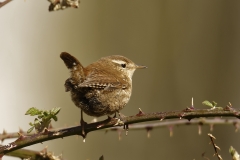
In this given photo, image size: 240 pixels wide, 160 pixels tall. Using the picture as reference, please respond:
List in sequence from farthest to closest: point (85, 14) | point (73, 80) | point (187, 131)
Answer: point (85, 14), point (187, 131), point (73, 80)

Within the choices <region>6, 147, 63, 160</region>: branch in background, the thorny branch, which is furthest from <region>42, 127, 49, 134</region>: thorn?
<region>6, 147, 63, 160</region>: branch in background

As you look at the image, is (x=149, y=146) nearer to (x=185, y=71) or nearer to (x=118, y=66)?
(x=185, y=71)

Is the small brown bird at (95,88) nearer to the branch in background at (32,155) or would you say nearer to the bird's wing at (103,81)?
the bird's wing at (103,81)

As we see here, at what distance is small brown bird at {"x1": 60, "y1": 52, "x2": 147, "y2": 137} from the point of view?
3.52 meters

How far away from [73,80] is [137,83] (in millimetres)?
6782

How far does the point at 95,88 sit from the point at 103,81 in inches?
4.8

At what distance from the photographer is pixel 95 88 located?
361cm

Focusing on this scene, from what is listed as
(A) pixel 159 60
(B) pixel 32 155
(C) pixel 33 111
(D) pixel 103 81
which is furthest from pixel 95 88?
(A) pixel 159 60

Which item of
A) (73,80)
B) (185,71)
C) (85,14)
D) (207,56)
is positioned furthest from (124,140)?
(73,80)

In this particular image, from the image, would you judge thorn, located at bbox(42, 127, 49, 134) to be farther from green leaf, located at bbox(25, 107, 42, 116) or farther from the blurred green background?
the blurred green background

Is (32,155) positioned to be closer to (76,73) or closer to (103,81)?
(76,73)

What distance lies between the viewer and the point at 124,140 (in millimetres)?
9875

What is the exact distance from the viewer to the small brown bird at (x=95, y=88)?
352 centimetres

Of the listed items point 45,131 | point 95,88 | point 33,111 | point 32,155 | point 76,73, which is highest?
point 76,73
